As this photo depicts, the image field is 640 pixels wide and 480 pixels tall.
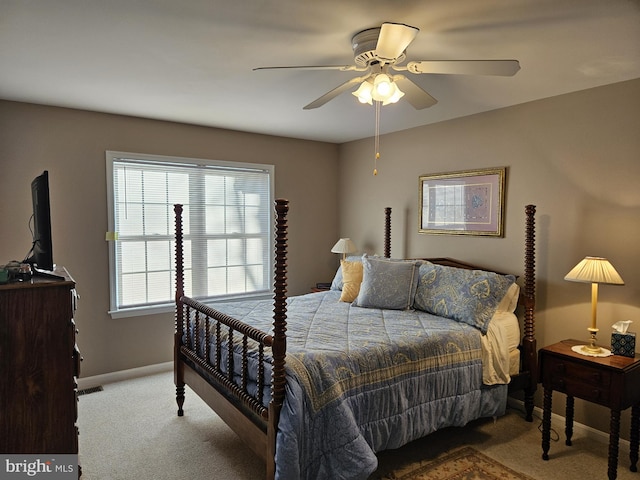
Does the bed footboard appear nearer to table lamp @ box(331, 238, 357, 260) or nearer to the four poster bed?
the four poster bed

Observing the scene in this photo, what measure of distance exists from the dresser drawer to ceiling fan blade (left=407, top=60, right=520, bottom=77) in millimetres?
1755

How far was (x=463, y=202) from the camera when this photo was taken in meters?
3.73

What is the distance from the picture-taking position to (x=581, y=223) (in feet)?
9.71

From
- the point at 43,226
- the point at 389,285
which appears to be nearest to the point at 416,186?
the point at 389,285

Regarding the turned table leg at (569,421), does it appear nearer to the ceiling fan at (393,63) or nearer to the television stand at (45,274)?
the ceiling fan at (393,63)

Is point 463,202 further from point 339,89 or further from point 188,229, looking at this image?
point 188,229

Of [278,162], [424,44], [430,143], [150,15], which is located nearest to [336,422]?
[424,44]

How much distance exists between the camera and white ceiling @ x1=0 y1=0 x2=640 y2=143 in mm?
1808

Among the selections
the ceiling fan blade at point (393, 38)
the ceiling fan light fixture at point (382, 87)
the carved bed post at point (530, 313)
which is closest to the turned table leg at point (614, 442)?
the carved bed post at point (530, 313)

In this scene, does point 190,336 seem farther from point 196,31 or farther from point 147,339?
point 196,31

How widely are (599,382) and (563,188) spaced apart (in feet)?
4.51

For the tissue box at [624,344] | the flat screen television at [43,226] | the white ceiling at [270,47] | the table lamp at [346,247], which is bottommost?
the tissue box at [624,344]

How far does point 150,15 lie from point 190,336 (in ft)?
6.98

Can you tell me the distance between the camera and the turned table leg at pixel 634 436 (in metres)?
2.53
